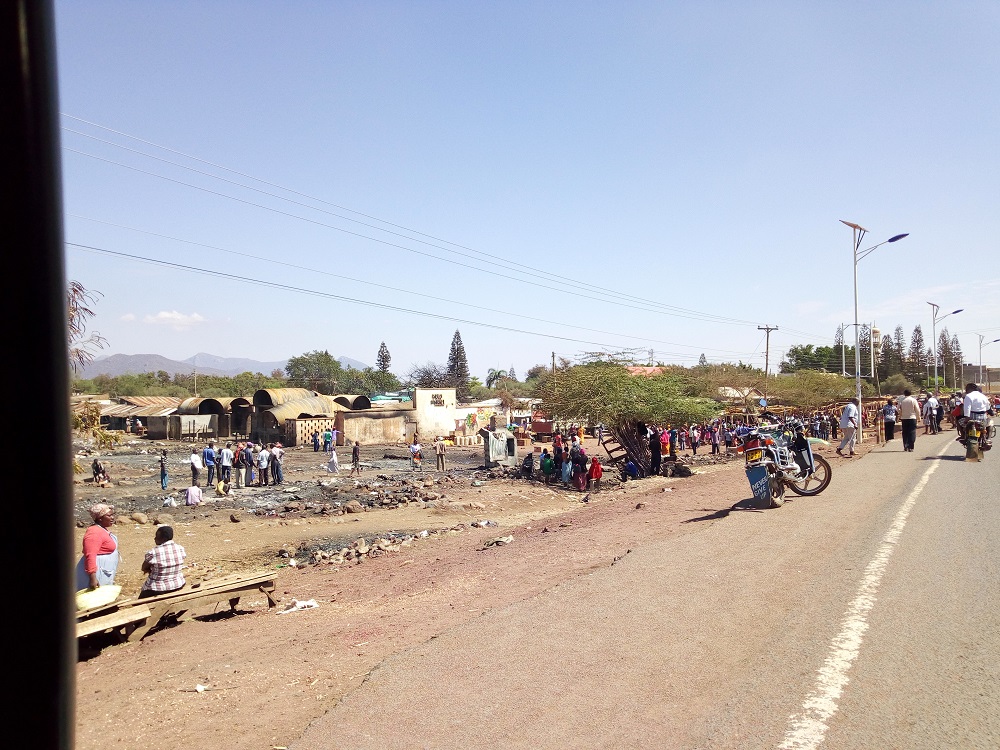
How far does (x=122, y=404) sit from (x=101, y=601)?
60.5 m

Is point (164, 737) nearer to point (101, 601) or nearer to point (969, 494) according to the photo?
point (101, 601)

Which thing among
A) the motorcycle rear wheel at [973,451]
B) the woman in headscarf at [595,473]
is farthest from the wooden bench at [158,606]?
the woman in headscarf at [595,473]

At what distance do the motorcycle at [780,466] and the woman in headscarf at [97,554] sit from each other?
352 inches

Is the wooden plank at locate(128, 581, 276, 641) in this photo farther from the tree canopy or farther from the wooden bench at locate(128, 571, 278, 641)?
the tree canopy

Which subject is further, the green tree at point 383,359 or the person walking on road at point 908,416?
the green tree at point 383,359

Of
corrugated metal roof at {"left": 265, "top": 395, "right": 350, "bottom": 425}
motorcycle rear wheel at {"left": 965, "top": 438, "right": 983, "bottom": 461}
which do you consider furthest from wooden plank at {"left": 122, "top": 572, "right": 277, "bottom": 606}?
corrugated metal roof at {"left": 265, "top": 395, "right": 350, "bottom": 425}

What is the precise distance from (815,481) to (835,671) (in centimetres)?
788

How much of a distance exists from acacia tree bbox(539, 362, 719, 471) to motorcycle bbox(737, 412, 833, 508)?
438 inches

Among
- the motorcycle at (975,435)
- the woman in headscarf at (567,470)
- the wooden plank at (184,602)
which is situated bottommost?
the woman in headscarf at (567,470)

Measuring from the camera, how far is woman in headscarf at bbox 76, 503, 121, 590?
26.3 feet

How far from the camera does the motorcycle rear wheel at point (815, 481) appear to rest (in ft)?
37.1

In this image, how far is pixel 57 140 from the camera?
7.82ft

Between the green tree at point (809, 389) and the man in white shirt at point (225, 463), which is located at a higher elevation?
the green tree at point (809, 389)

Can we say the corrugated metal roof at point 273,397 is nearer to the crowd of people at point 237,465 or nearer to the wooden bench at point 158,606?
the crowd of people at point 237,465
